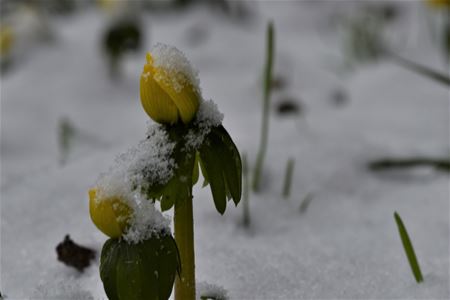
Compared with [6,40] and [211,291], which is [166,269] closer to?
[211,291]

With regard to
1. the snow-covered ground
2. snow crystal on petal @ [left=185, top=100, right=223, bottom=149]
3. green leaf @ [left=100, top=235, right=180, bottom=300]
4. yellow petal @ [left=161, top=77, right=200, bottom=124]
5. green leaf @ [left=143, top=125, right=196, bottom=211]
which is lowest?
the snow-covered ground

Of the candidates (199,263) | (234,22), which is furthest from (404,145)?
(234,22)

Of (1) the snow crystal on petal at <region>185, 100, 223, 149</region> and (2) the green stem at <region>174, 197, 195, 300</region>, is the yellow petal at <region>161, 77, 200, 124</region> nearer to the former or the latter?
(1) the snow crystal on petal at <region>185, 100, 223, 149</region>

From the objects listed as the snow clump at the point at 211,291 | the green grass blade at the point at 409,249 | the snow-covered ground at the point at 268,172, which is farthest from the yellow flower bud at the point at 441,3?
the snow clump at the point at 211,291

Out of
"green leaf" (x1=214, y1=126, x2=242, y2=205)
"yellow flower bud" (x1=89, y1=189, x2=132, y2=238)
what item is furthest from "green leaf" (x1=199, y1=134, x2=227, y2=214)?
"yellow flower bud" (x1=89, y1=189, x2=132, y2=238)

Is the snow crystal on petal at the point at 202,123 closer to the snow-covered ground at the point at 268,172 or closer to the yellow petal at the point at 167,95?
the yellow petal at the point at 167,95

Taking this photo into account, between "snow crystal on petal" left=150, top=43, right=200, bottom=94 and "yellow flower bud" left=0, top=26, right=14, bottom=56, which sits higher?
"snow crystal on petal" left=150, top=43, right=200, bottom=94
